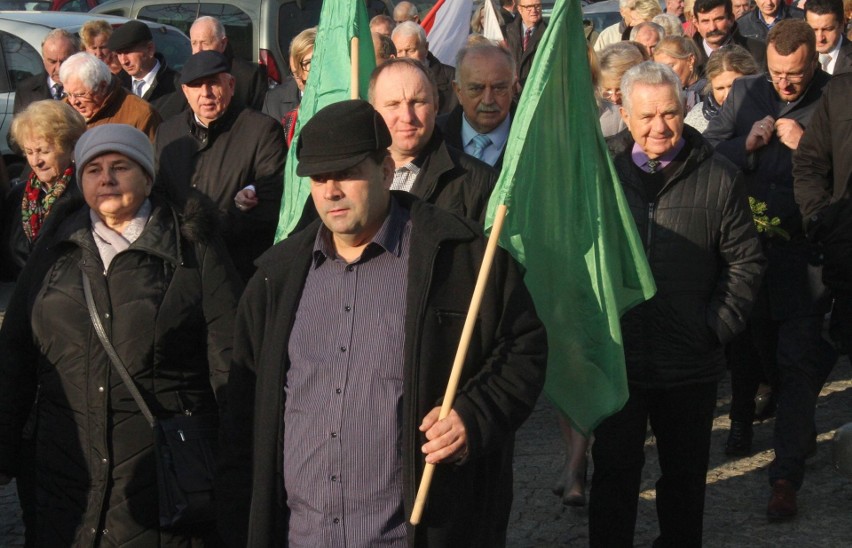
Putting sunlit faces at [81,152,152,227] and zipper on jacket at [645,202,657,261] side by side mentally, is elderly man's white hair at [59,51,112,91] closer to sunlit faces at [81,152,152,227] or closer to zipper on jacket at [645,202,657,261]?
sunlit faces at [81,152,152,227]

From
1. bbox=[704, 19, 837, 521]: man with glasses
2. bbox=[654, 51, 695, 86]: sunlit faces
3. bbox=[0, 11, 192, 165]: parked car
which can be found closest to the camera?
bbox=[704, 19, 837, 521]: man with glasses

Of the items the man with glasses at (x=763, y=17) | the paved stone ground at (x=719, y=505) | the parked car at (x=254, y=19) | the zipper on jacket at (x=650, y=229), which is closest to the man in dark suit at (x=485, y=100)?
the zipper on jacket at (x=650, y=229)

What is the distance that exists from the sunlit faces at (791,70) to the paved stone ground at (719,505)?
1784 millimetres

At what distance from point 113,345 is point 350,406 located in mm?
1157

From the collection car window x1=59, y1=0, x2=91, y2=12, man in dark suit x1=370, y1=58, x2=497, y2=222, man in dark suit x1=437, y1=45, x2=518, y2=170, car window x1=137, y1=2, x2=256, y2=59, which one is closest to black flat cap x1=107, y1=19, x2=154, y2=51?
man in dark suit x1=437, y1=45, x2=518, y2=170

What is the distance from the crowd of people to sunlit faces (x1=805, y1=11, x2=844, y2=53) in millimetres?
1544

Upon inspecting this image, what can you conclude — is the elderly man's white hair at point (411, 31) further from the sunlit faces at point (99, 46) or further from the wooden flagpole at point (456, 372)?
the wooden flagpole at point (456, 372)

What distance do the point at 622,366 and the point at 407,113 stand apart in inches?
51.6

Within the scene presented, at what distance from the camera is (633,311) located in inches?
202

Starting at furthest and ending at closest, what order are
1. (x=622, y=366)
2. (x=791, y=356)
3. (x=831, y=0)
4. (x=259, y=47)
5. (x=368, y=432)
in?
(x=259, y=47)
(x=831, y=0)
(x=791, y=356)
(x=622, y=366)
(x=368, y=432)

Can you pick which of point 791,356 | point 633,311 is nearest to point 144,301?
point 633,311

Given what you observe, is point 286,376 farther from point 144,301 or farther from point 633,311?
point 633,311

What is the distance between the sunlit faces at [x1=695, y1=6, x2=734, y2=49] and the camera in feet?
31.3

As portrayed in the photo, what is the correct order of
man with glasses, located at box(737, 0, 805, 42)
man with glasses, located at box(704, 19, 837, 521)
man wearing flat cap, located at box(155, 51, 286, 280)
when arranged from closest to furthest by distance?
man with glasses, located at box(704, 19, 837, 521), man wearing flat cap, located at box(155, 51, 286, 280), man with glasses, located at box(737, 0, 805, 42)
